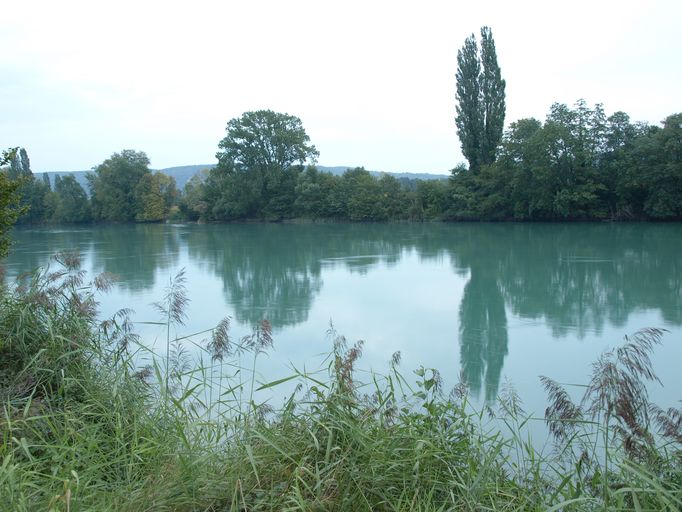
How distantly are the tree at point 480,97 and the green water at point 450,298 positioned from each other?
13.6 metres

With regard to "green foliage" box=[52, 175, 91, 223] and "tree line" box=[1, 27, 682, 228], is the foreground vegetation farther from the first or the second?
"green foliage" box=[52, 175, 91, 223]

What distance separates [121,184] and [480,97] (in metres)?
39.2

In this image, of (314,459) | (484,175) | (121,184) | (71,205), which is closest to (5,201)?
(314,459)

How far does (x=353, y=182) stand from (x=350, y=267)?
29.2 metres

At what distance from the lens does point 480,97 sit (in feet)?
116

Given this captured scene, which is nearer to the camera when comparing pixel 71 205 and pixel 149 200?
pixel 149 200

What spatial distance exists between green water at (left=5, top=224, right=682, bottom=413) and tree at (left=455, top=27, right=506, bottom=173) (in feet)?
44.7

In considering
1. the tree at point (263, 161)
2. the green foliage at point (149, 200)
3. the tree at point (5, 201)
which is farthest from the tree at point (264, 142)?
the tree at point (5, 201)

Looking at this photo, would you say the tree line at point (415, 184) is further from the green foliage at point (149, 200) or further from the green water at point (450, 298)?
the green water at point (450, 298)

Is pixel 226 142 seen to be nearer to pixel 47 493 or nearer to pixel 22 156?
pixel 22 156

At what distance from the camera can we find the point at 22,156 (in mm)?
63625

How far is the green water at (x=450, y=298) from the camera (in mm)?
7070

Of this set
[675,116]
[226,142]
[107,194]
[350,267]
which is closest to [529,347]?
[350,267]

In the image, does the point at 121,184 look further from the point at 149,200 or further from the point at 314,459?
the point at 314,459
